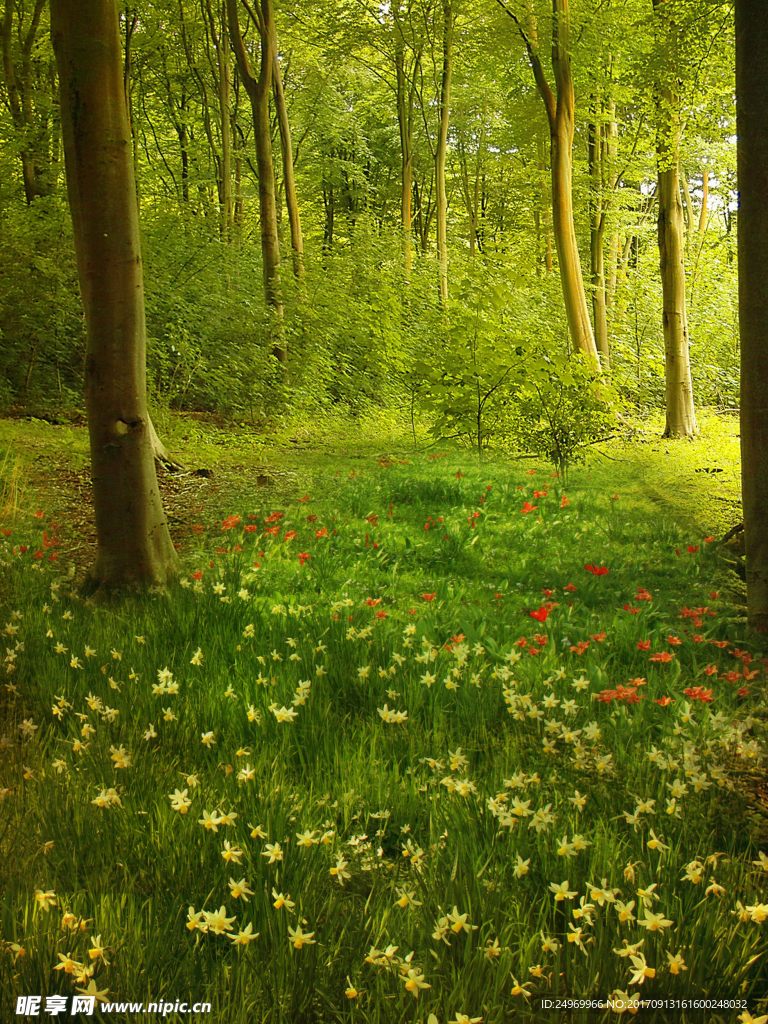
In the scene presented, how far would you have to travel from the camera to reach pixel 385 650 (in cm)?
358

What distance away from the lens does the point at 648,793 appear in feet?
7.59

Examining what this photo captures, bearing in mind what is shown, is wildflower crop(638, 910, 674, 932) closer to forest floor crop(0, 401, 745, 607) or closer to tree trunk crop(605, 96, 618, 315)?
forest floor crop(0, 401, 745, 607)

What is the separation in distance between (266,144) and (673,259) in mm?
7447

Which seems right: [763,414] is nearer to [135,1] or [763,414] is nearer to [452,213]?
[135,1]

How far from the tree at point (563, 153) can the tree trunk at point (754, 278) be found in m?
7.90

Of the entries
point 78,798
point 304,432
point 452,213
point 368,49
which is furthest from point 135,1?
point 452,213

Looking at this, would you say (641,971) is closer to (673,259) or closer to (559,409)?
(559,409)

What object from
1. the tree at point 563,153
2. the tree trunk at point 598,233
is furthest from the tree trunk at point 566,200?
the tree trunk at point 598,233

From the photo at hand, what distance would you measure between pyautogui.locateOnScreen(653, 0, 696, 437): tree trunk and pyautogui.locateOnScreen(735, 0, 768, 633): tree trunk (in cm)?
755

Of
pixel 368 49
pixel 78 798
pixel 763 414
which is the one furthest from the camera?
pixel 368 49

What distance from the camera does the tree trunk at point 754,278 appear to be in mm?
3764

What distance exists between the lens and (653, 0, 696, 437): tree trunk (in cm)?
1089

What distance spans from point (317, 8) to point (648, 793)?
65.7ft

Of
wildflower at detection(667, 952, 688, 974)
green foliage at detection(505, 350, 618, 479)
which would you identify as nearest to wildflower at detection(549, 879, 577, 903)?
wildflower at detection(667, 952, 688, 974)
